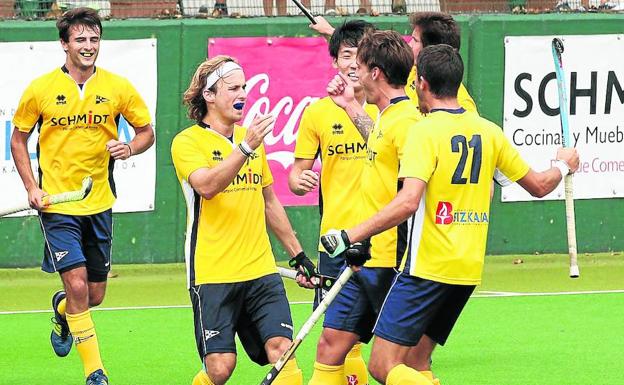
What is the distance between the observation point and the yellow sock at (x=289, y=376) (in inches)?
312

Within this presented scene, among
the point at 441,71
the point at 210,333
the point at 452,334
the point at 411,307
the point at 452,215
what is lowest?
the point at 452,334

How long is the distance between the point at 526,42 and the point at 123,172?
14.9ft

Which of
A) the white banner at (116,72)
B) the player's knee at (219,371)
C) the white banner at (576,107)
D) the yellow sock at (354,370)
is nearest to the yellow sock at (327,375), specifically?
the player's knee at (219,371)

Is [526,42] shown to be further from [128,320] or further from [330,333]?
[330,333]

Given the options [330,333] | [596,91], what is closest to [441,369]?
[330,333]

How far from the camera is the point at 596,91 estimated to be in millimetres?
15766

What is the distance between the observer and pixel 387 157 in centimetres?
778

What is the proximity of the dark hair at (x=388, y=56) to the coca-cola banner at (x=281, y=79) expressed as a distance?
702 centimetres

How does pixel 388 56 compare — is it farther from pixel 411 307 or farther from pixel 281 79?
pixel 281 79

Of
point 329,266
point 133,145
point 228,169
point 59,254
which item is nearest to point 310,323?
point 228,169

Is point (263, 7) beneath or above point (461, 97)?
above

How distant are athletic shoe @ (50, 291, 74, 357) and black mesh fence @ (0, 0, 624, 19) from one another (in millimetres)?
5110

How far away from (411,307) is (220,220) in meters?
1.26

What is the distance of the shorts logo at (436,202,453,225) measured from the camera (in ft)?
24.1
